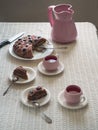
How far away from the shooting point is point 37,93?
1122mm

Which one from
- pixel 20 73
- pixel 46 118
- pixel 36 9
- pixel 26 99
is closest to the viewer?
pixel 46 118

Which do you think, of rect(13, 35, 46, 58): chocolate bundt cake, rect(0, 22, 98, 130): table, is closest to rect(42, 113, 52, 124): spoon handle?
rect(0, 22, 98, 130): table

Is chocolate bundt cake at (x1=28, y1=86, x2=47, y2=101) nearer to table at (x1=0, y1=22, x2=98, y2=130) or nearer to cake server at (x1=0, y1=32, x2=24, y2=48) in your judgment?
table at (x1=0, y1=22, x2=98, y2=130)

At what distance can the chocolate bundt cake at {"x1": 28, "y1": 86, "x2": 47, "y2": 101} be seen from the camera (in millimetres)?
1115

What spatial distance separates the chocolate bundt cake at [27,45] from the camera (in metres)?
1.43

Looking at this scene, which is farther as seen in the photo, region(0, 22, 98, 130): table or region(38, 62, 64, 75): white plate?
region(38, 62, 64, 75): white plate

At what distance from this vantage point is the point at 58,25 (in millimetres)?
1536

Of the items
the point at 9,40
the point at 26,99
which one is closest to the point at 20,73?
the point at 26,99

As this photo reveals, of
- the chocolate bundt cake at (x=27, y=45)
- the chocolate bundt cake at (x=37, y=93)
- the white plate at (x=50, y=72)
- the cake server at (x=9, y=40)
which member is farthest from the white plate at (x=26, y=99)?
the cake server at (x=9, y=40)

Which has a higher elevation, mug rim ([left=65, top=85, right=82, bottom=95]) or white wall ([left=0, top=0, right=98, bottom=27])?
mug rim ([left=65, top=85, right=82, bottom=95])

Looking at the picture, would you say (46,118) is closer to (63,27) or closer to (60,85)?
(60,85)

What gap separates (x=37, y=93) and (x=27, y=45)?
394 mm

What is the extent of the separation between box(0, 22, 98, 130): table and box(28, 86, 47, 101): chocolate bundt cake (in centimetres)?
4

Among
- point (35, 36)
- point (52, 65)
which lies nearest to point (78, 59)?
point (52, 65)
